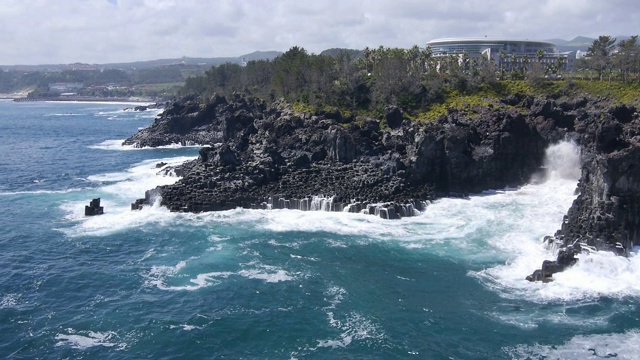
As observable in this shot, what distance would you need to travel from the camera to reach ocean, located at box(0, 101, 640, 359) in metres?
48.1

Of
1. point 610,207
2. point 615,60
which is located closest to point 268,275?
point 610,207

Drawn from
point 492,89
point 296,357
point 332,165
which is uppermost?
point 492,89

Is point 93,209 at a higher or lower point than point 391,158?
lower

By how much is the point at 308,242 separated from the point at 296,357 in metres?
27.5

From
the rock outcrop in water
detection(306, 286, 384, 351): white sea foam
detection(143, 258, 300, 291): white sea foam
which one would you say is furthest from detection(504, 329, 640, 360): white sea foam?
the rock outcrop in water

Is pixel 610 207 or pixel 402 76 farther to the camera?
pixel 402 76

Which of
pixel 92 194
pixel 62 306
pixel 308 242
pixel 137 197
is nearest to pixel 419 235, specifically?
pixel 308 242

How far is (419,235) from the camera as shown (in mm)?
74438

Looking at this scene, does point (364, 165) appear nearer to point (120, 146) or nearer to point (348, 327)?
point (348, 327)

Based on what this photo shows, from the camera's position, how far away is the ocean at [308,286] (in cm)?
4806

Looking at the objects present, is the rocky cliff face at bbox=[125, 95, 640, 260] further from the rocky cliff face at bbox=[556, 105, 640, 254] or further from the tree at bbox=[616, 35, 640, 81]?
the tree at bbox=[616, 35, 640, 81]

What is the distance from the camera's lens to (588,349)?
4650 centimetres

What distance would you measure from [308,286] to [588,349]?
2696cm

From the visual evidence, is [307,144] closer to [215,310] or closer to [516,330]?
[215,310]
